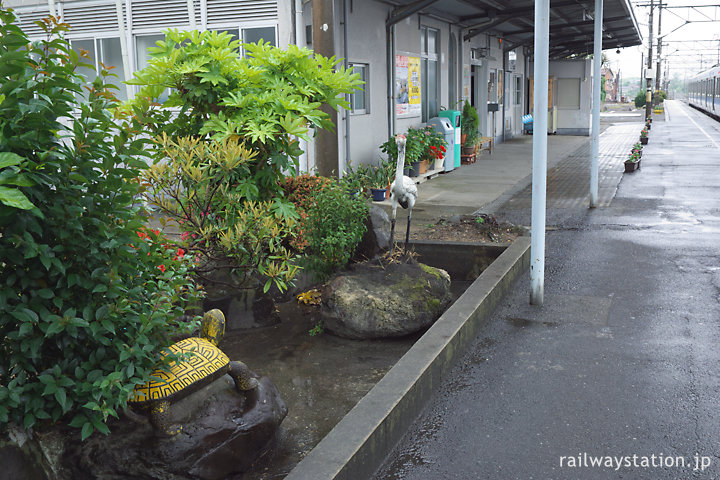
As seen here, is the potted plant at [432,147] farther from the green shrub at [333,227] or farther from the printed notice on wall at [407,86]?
the green shrub at [333,227]

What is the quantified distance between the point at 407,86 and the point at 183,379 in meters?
12.7

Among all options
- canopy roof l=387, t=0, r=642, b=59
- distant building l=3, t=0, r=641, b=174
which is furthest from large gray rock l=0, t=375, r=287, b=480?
canopy roof l=387, t=0, r=642, b=59

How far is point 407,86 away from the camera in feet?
49.8

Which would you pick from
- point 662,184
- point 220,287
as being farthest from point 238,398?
point 662,184

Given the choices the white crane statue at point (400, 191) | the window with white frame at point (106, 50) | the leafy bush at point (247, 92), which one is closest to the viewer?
the leafy bush at point (247, 92)

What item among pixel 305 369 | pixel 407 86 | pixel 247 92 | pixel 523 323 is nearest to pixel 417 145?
pixel 407 86

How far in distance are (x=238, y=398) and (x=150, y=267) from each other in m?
0.91

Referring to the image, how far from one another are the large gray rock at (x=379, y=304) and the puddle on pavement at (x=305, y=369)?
0.39 ft

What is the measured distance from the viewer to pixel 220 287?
20.2ft

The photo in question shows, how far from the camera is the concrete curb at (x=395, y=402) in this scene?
3229mm

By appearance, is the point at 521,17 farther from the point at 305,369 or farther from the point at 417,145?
the point at 305,369

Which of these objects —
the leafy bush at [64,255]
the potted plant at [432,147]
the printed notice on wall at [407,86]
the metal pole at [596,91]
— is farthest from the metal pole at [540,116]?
the potted plant at [432,147]

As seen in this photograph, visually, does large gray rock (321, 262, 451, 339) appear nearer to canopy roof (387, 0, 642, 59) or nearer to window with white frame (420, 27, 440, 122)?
canopy roof (387, 0, 642, 59)

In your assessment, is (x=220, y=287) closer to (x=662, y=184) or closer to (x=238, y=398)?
(x=238, y=398)
